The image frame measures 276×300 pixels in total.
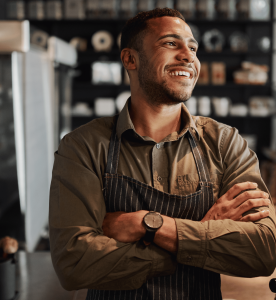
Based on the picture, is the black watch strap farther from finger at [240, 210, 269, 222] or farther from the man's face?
the man's face

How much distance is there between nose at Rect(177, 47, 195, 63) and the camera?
1224mm

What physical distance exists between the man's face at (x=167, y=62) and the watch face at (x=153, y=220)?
0.39 m

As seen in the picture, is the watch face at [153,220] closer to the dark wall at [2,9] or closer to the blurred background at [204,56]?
the blurred background at [204,56]

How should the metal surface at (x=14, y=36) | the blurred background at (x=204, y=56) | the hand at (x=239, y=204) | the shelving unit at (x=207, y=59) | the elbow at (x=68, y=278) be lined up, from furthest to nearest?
the shelving unit at (x=207, y=59)
the blurred background at (x=204, y=56)
the metal surface at (x=14, y=36)
the hand at (x=239, y=204)
the elbow at (x=68, y=278)

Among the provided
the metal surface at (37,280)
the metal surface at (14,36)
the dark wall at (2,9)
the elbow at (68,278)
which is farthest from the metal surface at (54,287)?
the dark wall at (2,9)

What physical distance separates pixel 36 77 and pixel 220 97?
3525 millimetres

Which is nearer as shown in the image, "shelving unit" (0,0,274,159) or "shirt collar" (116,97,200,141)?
"shirt collar" (116,97,200,141)

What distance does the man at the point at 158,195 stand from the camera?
1.07m

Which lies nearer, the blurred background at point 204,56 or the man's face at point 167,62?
the man's face at point 167,62

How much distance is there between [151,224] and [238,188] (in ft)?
1.05

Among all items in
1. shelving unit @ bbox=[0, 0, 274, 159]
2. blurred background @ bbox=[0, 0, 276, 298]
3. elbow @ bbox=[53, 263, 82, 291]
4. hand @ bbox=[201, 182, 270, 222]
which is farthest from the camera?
shelving unit @ bbox=[0, 0, 274, 159]

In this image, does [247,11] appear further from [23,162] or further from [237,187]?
[237,187]

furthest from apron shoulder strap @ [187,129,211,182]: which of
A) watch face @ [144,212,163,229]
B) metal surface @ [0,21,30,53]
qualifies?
metal surface @ [0,21,30,53]

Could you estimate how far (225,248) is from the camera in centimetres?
107
